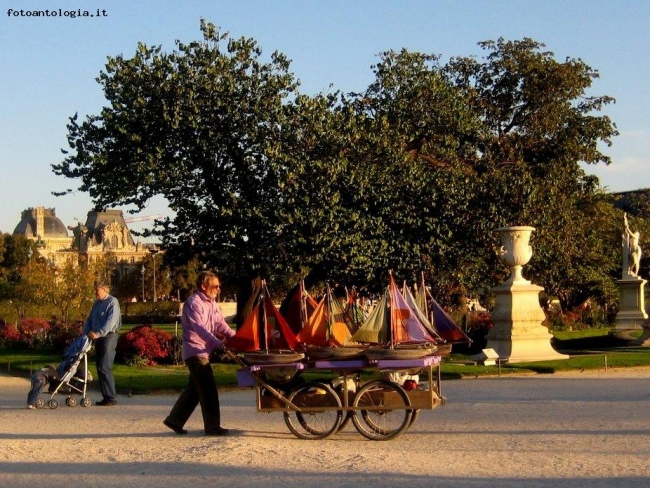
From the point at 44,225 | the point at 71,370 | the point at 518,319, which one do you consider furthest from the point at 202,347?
the point at 44,225

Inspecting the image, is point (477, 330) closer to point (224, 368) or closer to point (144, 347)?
point (224, 368)

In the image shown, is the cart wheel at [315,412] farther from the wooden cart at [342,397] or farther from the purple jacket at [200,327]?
the purple jacket at [200,327]

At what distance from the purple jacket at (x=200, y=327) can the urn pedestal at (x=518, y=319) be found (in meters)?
15.4

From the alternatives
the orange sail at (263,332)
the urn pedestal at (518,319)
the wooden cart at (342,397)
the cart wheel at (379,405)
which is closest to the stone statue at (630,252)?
the urn pedestal at (518,319)

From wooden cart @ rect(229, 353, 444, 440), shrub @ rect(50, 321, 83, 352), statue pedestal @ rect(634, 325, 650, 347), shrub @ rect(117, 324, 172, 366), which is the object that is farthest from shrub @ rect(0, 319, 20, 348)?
wooden cart @ rect(229, 353, 444, 440)

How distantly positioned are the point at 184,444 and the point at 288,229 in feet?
66.5

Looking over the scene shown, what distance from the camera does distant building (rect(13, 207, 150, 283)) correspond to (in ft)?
545

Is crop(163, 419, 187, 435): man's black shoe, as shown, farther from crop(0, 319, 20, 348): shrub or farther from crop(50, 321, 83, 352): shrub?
crop(0, 319, 20, 348): shrub

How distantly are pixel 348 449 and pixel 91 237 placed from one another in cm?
16320

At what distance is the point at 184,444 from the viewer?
12.2m

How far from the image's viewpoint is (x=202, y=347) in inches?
504

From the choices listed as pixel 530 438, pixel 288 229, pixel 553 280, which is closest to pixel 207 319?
pixel 530 438

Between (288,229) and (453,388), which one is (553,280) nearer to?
(288,229)

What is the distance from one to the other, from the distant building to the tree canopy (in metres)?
122
